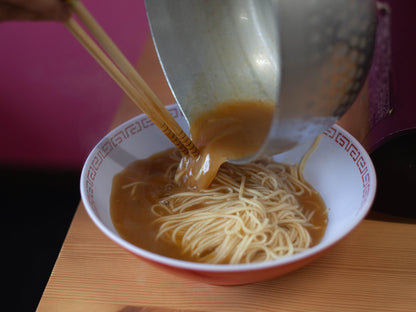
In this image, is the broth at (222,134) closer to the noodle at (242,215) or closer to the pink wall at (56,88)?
the noodle at (242,215)

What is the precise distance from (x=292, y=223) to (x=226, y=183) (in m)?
0.21

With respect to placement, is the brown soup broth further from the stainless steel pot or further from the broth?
the stainless steel pot

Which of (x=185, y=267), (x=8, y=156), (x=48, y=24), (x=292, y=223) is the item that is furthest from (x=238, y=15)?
(x=8, y=156)

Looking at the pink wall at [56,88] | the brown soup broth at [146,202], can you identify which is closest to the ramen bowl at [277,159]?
the brown soup broth at [146,202]

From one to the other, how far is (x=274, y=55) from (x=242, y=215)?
0.40 m

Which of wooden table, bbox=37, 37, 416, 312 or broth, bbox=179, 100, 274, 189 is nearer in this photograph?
wooden table, bbox=37, 37, 416, 312

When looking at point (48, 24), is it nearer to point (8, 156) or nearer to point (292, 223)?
point (8, 156)

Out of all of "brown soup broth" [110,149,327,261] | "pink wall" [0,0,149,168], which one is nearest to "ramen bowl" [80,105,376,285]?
A: "brown soup broth" [110,149,327,261]

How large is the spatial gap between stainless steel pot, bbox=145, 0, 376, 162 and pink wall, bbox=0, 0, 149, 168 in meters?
1.34

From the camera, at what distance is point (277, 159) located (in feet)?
3.92

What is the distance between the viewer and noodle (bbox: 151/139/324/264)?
0.93m

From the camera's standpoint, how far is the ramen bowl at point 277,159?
0.73 metres

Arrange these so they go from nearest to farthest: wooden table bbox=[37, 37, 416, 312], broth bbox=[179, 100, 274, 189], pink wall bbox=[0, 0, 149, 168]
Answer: wooden table bbox=[37, 37, 416, 312]
broth bbox=[179, 100, 274, 189]
pink wall bbox=[0, 0, 149, 168]

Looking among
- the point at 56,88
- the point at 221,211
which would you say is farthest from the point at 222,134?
the point at 56,88
